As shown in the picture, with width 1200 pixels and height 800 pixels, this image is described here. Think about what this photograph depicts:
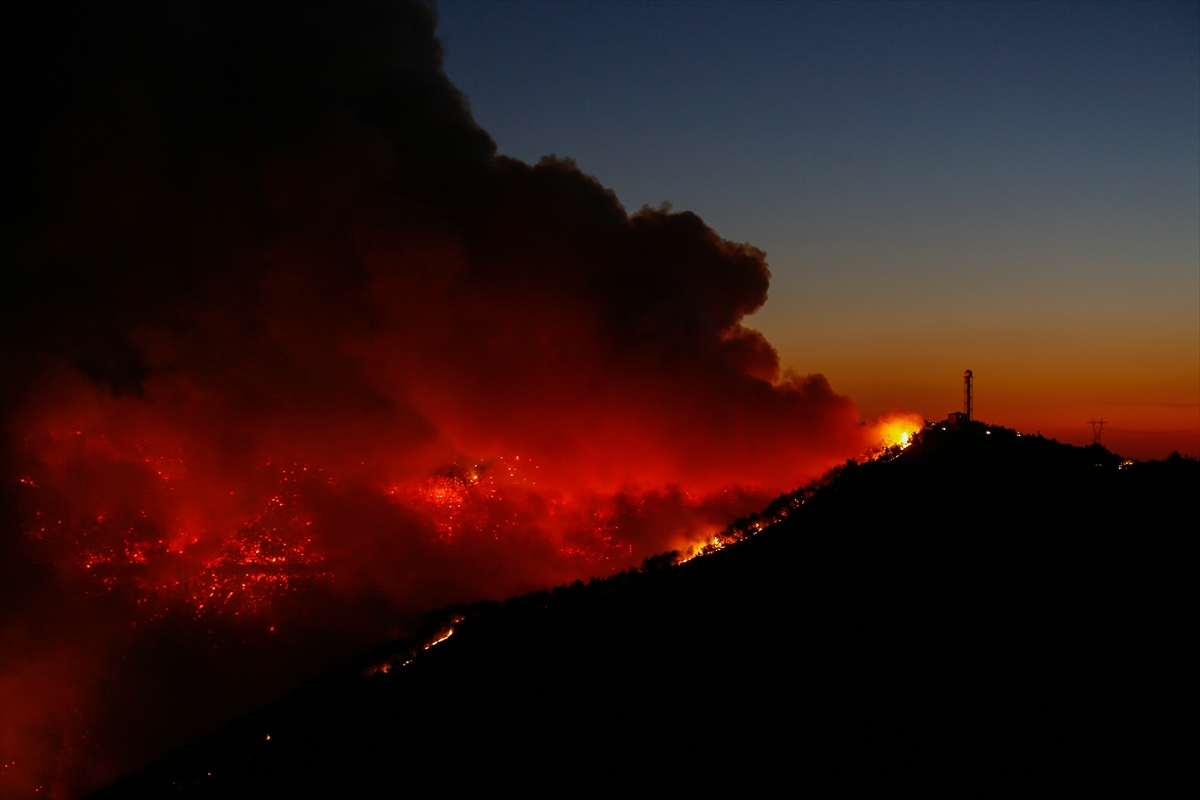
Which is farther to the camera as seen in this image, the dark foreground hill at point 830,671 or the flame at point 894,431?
the flame at point 894,431

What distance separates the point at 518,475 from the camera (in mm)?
55156

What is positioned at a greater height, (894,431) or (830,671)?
(894,431)

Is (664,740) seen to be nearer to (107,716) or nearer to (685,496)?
(685,496)

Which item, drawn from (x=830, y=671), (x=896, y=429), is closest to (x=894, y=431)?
(x=896, y=429)

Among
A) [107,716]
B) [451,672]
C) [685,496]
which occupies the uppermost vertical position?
Answer: [685,496]

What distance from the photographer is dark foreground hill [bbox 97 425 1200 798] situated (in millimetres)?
18438

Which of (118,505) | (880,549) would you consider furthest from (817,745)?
(118,505)

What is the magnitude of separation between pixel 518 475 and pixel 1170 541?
3631 centimetres

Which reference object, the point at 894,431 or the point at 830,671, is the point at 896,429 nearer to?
the point at 894,431

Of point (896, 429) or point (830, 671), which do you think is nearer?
point (830, 671)

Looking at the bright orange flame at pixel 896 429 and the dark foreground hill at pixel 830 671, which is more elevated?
the bright orange flame at pixel 896 429

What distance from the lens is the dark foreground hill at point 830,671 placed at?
1844 centimetres

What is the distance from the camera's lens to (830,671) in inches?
848

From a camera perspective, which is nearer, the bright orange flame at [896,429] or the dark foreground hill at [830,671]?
the dark foreground hill at [830,671]
